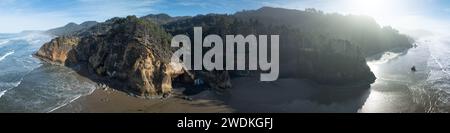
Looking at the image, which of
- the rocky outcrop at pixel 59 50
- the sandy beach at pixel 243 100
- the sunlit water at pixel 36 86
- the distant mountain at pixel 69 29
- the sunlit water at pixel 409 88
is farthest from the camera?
the distant mountain at pixel 69 29

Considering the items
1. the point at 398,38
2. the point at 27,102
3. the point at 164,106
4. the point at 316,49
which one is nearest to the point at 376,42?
the point at 398,38

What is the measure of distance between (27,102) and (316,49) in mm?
32780

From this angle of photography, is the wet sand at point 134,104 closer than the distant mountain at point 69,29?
Yes

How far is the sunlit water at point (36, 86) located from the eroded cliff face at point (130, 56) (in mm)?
2738

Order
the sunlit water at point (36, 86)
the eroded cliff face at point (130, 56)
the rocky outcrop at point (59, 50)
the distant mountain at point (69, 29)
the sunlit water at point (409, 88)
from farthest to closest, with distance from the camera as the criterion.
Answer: the distant mountain at point (69, 29) → the rocky outcrop at point (59, 50) → the sunlit water at point (409, 88) → the eroded cliff face at point (130, 56) → the sunlit water at point (36, 86)

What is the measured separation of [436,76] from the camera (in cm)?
5997

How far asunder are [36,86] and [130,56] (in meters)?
8.98

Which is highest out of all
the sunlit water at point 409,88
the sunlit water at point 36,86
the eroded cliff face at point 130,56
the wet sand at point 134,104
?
the eroded cliff face at point 130,56

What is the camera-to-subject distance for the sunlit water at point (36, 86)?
3606 cm

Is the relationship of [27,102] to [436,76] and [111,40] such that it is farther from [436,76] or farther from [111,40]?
[436,76]

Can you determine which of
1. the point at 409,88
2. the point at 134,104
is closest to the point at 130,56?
the point at 134,104

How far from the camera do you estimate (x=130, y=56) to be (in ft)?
144

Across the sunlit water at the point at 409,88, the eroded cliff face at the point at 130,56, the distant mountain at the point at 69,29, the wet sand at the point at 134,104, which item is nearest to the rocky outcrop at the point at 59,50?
the eroded cliff face at the point at 130,56

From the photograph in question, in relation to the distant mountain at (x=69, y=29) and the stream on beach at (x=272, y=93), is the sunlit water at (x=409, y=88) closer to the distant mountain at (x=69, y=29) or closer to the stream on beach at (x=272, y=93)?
the stream on beach at (x=272, y=93)
